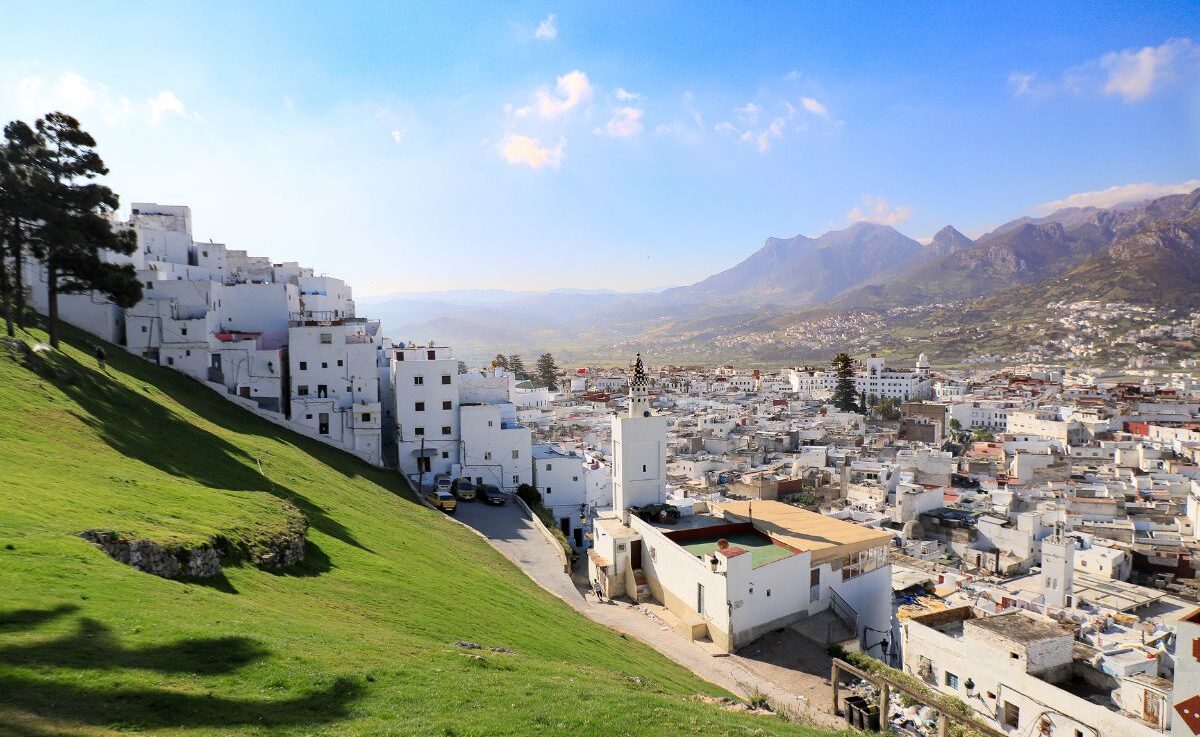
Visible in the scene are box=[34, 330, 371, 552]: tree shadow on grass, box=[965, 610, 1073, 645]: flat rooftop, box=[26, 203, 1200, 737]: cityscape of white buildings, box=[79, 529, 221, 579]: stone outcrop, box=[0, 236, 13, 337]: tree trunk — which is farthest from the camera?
box=[0, 236, 13, 337]: tree trunk

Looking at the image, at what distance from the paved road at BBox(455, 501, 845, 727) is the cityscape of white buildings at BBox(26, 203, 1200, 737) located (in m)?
1.12

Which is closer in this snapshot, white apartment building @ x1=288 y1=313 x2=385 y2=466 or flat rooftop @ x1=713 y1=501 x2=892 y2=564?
flat rooftop @ x1=713 y1=501 x2=892 y2=564

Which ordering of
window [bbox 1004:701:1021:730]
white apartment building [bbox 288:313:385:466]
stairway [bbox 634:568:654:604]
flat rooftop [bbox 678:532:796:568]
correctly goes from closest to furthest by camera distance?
window [bbox 1004:701:1021:730] → flat rooftop [bbox 678:532:796:568] → stairway [bbox 634:568:654:604] → white apartment building [bbox 288:313:385:466]

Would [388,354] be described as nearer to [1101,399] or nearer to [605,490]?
[605,490]

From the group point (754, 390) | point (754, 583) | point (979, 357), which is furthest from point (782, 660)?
point (979, 357)

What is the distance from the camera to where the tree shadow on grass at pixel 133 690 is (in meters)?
6.60

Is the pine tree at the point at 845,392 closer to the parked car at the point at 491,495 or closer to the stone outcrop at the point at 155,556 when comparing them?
the parked car at the point at 491,495

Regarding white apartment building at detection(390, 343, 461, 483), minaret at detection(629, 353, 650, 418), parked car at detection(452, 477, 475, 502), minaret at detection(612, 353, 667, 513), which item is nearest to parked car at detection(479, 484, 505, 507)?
parked car at detection(452, 477, 475, 502)

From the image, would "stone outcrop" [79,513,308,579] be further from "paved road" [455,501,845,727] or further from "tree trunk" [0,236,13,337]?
"tree trunk" [0,236,13,337]

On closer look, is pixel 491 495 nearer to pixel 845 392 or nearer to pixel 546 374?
pixel 845 392

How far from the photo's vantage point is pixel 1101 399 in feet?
284

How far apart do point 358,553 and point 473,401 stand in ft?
71.1

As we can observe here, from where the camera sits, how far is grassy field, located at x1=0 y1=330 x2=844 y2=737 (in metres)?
7.41

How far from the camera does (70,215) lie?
23562 millimetres
